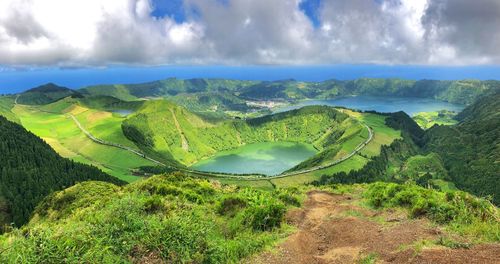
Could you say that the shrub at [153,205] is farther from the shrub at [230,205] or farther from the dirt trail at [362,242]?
the dirt trail at [362,242]

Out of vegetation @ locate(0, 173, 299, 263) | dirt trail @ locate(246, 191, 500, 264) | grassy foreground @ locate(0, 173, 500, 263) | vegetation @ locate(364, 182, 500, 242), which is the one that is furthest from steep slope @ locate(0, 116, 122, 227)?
vegetation @ locate(364, 182, 500, 242)

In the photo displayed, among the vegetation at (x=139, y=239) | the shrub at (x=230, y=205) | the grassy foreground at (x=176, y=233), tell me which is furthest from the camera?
the shrub at (x=230, y=205)

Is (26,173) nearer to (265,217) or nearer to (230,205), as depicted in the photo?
(230,205)

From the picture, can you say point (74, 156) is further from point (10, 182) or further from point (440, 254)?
point (440, 254)

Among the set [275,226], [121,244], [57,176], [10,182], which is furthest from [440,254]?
[57,176]

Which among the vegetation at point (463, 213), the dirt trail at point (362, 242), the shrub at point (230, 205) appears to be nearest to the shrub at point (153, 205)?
the shrub at point (230, 205)

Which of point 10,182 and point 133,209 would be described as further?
point 10,182
